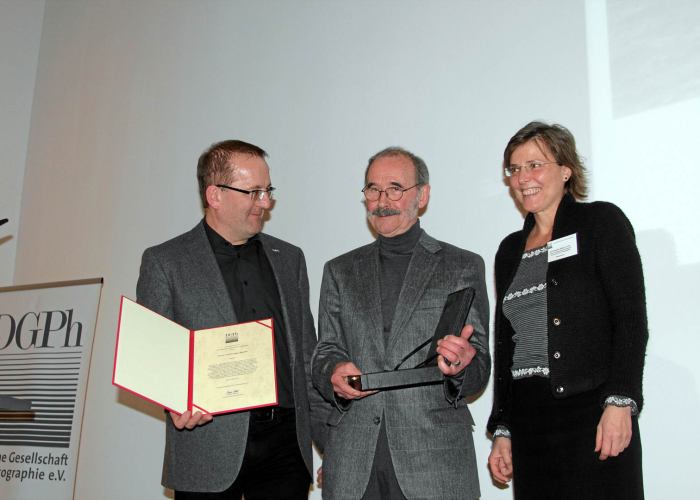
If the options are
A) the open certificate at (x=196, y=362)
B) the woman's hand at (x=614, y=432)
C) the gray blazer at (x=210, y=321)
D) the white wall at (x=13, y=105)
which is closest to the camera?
the woman's hand at (x=614, y=432)

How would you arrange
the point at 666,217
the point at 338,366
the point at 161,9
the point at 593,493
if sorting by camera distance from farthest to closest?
the point at 161,9 < the point at 666,217 < the point at 338,366 < the point at 593,493

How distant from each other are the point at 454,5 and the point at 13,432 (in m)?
3.82

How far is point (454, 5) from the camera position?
11.4 ft

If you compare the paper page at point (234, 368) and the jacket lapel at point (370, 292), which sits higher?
the jacket lapel at point (370, 292)

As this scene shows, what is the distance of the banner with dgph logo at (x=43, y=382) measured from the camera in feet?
14.4

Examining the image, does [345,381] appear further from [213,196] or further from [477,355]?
[213,196]

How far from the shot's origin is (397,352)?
244 cm

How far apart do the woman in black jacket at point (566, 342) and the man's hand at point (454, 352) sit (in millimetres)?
249

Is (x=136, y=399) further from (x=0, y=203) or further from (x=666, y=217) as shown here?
Result: (x=666, y=217)

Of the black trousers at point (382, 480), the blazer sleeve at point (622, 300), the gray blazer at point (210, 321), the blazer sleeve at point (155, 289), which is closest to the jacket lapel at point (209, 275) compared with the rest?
the gray blazer at point (210, 321)

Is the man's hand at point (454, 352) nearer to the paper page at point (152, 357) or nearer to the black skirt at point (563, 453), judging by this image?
the black skirt at point (563, 453)

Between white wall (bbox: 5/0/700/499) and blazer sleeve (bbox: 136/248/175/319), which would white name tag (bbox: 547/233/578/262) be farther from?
blazer sleeve (bbox: 136/248/175/319)

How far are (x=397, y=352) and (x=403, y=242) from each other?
1.54 feet

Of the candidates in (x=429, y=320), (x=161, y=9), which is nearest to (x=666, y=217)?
(x=429, y=320)
